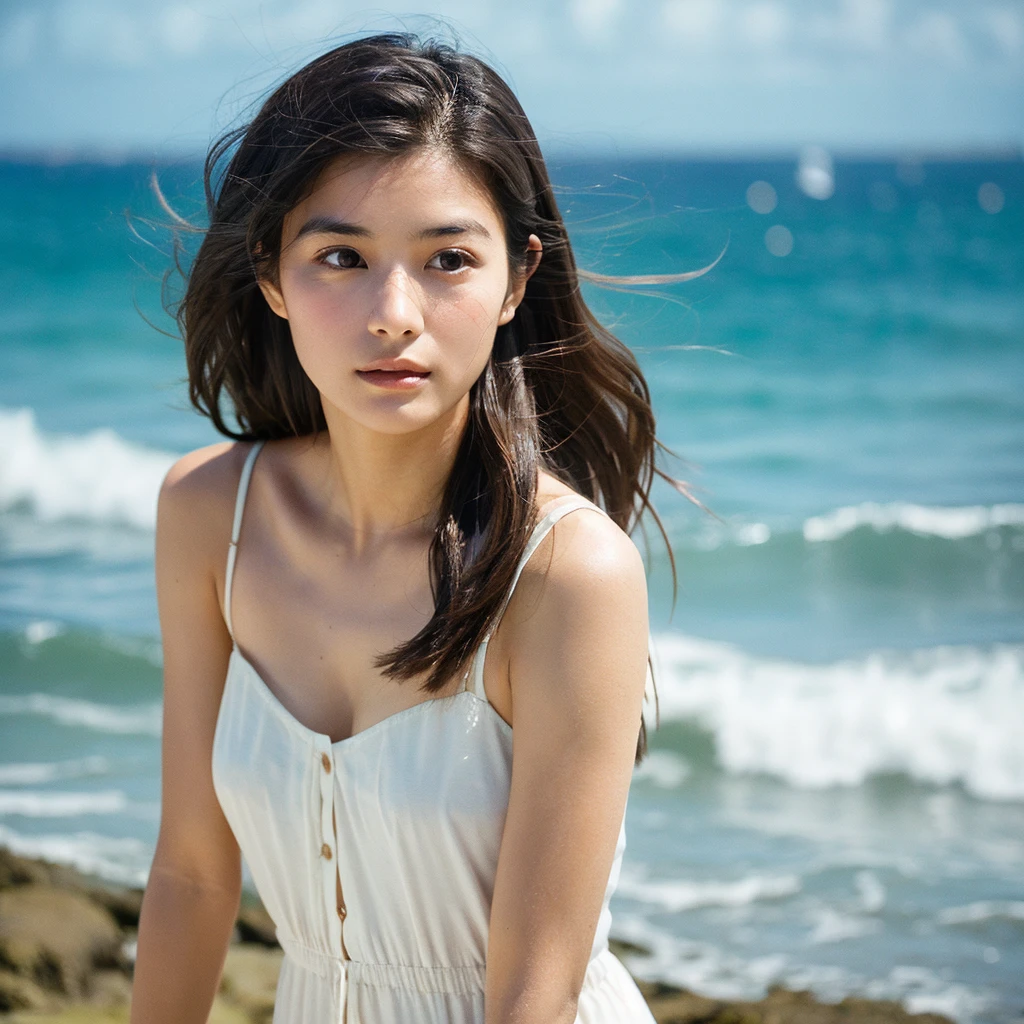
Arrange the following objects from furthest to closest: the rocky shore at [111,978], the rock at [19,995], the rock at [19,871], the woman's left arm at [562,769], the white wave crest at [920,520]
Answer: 1. the white wave crest at [920,520]
2. the rock at [19,871]
3. the rocky shore at [111,978]
4. the rock at [19,995]
5. the woman's left arm at [562,769]

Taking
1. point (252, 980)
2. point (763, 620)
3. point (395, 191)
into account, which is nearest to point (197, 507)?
point (395, 191)

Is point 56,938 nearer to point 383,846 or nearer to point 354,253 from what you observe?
point 383,846

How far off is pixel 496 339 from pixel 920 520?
8298 millimetres

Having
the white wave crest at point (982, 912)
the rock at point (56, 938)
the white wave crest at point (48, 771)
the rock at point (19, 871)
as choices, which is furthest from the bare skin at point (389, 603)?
the white wave crest at point (48, 771)

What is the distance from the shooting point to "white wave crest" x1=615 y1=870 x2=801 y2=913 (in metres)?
4.72

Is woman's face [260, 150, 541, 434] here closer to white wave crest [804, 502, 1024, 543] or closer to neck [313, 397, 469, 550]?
neck [313, 397, 469, 550]

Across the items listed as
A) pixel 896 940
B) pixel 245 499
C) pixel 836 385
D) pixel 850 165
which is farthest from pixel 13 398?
pixel 850 165

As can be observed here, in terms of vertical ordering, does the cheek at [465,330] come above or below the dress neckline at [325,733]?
above

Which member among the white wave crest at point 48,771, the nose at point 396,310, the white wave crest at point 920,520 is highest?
the white wave crest at point 920,520

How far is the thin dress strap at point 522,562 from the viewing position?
70.5 inches

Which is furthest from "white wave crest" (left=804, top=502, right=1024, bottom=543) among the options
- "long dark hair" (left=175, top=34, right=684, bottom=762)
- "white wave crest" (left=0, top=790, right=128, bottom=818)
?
"long dark hair" (left=175, top=34, right=684, bottom=762)

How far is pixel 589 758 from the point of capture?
173 cm

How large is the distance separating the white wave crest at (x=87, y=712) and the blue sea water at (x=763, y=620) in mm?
26

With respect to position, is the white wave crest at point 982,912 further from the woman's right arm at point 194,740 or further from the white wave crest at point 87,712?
the white wave crest at point 87,712
